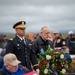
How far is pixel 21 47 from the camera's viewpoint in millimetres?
7359

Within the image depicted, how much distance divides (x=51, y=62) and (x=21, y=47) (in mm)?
1528

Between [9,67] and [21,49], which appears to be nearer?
[9,67]

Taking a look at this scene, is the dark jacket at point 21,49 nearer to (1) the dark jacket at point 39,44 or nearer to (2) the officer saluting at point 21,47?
(2) the officer saluting at point 21,47

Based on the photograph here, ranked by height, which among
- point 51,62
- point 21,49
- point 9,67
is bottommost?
point 51,62

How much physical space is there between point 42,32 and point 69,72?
402 centimetres

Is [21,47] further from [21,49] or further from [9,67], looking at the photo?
[9,67]

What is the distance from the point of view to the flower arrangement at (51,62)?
27.5 feet

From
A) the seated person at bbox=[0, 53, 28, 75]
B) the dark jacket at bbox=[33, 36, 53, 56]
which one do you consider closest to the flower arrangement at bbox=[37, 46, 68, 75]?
the dark jacket at bbox=[33, 36, 53, 56]

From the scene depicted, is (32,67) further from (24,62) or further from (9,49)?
(9,49)

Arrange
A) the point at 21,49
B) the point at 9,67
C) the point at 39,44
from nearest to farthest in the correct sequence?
the point at 9,67 < the point at 21,49 < the point at 39,44

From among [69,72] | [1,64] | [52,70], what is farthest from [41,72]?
[69,72]

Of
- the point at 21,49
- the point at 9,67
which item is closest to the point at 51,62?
the point at 21,49

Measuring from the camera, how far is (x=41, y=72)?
845 cm

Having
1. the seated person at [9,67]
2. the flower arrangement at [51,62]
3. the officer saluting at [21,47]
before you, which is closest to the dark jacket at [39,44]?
the flower arrangement at [51,62]
